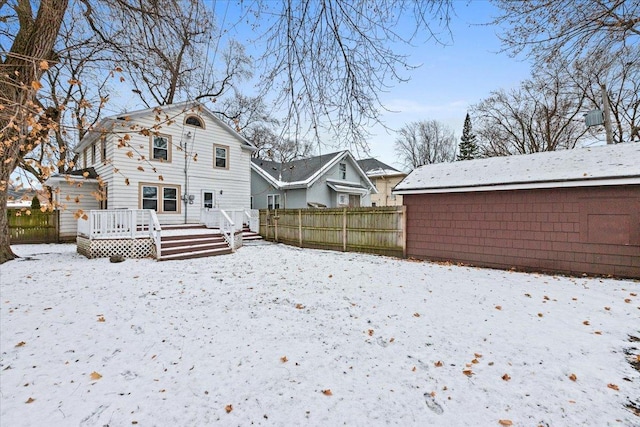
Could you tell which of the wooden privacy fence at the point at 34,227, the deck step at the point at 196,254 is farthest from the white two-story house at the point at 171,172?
the deck step at the point at 196,254

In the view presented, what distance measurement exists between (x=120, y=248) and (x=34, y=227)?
7640 millimetres

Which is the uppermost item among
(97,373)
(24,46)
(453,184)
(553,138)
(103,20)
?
(553,138)

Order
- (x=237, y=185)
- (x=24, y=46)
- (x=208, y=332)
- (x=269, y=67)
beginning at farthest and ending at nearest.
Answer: (x=237, y=185) < (x=24, y=46) < (x=208, y=332) < (x=269, y=67)

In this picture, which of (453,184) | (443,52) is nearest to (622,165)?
(453,184)

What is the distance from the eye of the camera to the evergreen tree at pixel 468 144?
31.8 metres

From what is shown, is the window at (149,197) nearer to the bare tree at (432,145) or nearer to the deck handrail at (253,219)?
the deck handrail at (253,219)

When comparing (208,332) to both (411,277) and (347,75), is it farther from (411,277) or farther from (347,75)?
(411,277)

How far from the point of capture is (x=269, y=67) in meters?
2.58

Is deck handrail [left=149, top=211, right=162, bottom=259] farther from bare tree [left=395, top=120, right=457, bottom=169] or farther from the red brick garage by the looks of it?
bare tree [left=395, top=120, right=457, bottom=169]

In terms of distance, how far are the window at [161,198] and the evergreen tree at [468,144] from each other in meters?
28.5

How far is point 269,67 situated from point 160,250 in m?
8.73

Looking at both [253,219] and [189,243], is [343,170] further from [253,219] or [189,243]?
[189,243]

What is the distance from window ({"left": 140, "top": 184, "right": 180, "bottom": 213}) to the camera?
1341 cm

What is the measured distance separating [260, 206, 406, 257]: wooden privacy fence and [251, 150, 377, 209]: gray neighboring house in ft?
13.1
